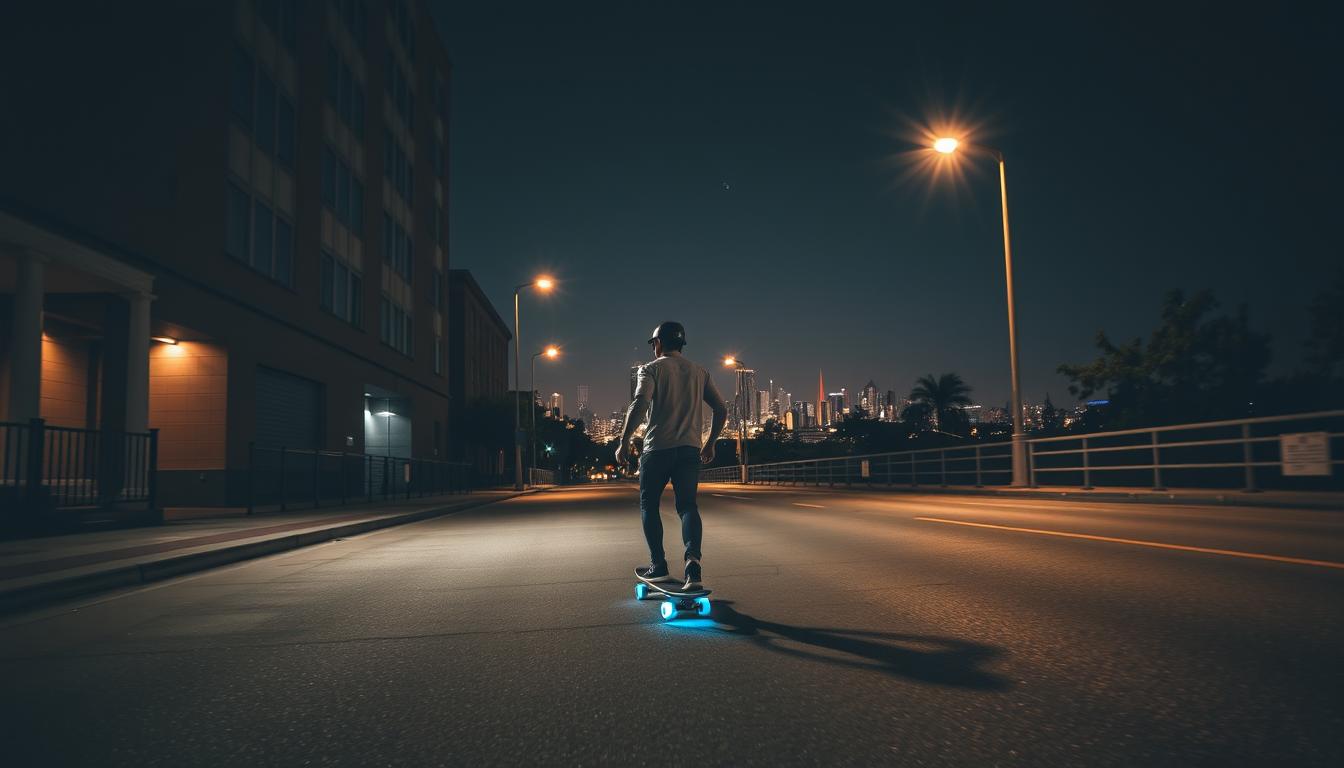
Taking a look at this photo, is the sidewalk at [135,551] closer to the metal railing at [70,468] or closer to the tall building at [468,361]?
the metal railing at [70,468]

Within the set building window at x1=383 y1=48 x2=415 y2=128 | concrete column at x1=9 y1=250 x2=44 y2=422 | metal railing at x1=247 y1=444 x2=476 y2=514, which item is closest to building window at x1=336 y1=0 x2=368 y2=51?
building window at x1=383 y1=48 x2=415 y2=128

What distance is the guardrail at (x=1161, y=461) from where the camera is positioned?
13.8 m

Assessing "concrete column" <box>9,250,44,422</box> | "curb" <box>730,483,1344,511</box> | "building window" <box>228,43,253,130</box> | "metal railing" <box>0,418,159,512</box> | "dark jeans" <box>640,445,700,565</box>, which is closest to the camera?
"dark jeans" <box>640,445,700,565</box>

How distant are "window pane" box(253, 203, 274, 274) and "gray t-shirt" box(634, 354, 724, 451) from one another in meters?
19.5

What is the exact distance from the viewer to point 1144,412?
122 ft

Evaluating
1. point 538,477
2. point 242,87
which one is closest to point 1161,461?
point 242,87

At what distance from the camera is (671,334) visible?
6008 mm

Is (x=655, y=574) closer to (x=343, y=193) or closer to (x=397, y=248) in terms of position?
(x=343, y=193)

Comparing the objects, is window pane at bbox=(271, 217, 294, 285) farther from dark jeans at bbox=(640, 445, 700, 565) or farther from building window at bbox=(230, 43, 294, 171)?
dark jeans at bbox=(640, 445, 700, 565)

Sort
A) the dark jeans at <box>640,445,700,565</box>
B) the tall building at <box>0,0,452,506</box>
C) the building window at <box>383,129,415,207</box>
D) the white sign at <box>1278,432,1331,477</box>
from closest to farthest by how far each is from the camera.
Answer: the dark jeans at <box>640,445,700,565</box> < the white sign at <box>1278,432,1331,477</box> < the tall building at <box>0,0,452,506</box> < the building window at <box>383,129,415,207</box>

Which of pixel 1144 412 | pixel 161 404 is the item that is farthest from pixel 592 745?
pixel 1144 412

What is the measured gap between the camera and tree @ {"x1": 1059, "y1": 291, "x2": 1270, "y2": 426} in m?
36.8

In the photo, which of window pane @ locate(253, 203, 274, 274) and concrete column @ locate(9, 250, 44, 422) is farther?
window pane @ locate(253, 203, 274, 274)

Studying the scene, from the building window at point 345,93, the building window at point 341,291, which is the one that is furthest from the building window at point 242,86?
the building window at point 341,291
